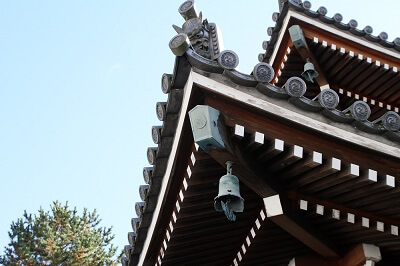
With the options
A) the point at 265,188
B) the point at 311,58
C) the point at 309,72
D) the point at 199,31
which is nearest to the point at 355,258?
the point at 265,188

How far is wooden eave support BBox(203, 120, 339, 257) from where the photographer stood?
4.79 meters

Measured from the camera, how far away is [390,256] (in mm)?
5820

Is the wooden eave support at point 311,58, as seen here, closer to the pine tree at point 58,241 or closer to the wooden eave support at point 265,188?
the wooden eave support at point 265,188

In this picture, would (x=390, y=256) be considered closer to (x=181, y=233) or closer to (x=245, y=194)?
(x=245, y=194)

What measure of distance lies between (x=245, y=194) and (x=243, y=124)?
107 centimetres

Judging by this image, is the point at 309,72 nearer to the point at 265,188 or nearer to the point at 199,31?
the point at 199,31

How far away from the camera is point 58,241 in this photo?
23078 millimetres

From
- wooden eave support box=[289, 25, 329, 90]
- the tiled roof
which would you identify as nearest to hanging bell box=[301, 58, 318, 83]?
wooden eave support box=[289, 25, 329, 90]

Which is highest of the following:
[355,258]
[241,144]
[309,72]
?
[309,72]

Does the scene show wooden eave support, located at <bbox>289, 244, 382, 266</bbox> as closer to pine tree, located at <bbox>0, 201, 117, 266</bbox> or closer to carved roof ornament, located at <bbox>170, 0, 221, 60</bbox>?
carved roof ornament, located at <bbox>170, 0, 221, 60</bbox>

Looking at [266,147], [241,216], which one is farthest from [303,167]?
[241,216]

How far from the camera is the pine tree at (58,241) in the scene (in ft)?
72.9

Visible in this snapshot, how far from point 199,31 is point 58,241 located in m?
19.4

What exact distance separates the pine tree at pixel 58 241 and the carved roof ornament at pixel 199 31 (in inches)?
714
